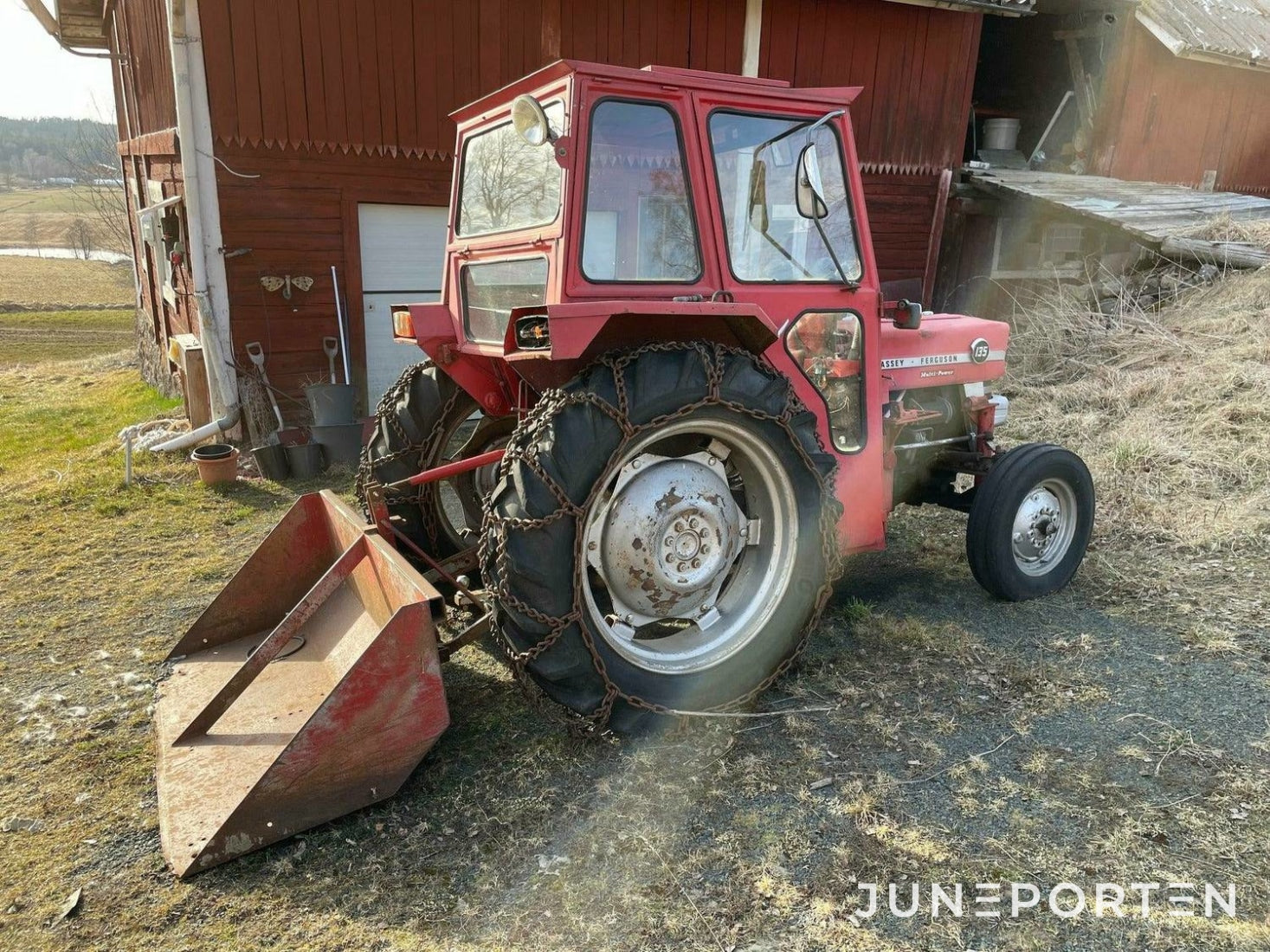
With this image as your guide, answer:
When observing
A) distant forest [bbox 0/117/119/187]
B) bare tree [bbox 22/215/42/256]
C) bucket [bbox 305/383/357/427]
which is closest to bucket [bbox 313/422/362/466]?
bucket [bbox 305/383/357/427]

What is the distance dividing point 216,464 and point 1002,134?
430 inches

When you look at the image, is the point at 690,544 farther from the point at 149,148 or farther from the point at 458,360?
the point at 149,148

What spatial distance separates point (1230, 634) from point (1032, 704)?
3.91 ft

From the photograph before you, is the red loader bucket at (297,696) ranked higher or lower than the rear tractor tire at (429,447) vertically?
lower

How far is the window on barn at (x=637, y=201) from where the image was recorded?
270cm

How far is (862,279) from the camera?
3270mm

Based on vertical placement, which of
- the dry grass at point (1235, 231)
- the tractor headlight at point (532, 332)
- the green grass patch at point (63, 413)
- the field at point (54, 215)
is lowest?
the green grass patch at point (63, 413)

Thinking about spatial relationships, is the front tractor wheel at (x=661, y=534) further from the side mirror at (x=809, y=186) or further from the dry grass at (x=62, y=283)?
the dry grass at (x=62, y=283)

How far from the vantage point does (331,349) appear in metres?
7.14

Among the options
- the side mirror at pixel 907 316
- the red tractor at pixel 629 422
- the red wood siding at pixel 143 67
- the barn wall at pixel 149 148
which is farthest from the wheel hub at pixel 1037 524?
the red wood siding at pixel 143 67

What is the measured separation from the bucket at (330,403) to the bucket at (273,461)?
0.39 m

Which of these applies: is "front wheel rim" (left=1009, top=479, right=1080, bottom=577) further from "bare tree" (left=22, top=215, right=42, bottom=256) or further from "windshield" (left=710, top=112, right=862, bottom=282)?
"bare tree" (left=22, top=215, right=42, bottom=256)

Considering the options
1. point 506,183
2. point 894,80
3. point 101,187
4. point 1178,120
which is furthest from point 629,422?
point 101,187

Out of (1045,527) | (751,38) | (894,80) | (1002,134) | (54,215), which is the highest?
(751,38)
